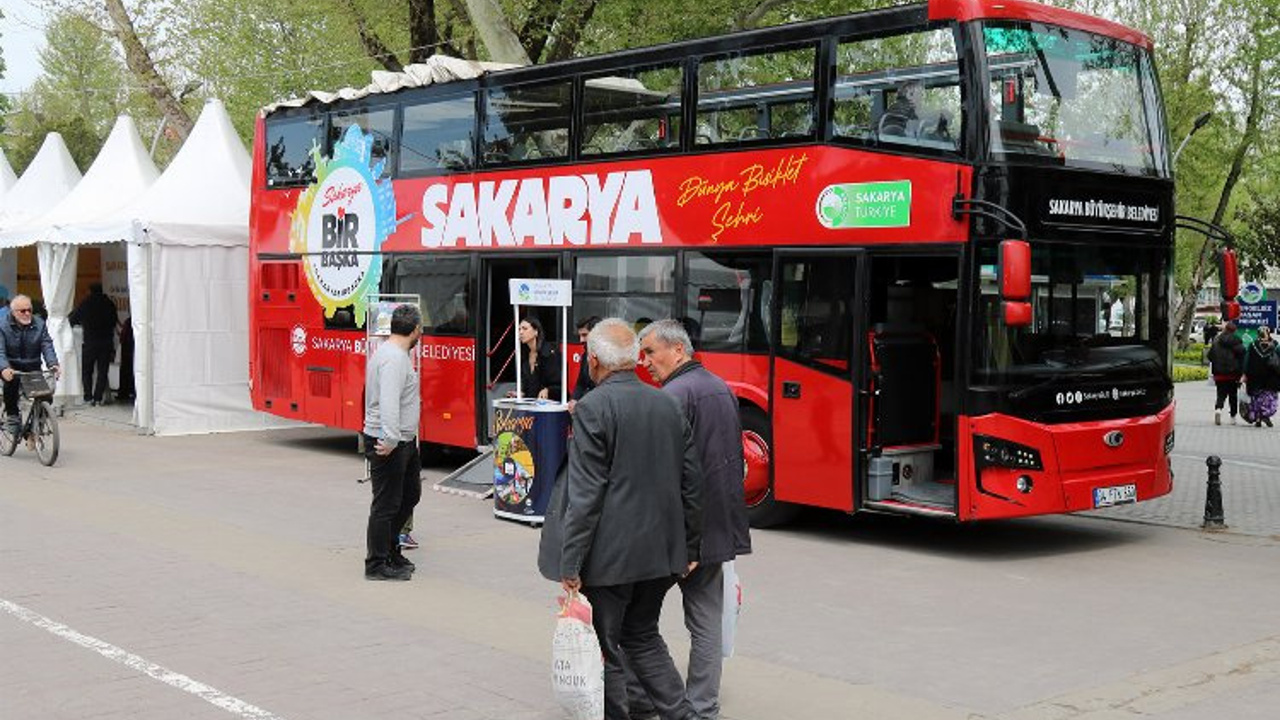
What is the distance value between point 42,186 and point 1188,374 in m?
30.9

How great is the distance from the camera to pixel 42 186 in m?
25.2

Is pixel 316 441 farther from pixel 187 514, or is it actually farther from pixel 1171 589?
pixel 1171 589

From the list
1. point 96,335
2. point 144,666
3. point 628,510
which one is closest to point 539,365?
point 144,666

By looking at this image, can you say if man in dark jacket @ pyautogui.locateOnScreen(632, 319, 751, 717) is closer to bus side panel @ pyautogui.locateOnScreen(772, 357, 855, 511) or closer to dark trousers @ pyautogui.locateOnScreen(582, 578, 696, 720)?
dark trousers @ pyautogui.locateOnScreen(582, 578, 696, 720)

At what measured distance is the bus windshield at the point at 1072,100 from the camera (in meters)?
10.8

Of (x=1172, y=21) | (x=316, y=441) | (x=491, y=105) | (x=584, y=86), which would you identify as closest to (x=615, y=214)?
(x=584, y=86)

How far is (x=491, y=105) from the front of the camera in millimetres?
15031

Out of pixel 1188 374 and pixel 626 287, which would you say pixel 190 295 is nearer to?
pixel 626 287

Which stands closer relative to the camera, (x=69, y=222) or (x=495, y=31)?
(x=495, y=31)

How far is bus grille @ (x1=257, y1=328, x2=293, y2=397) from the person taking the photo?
59.8 feet

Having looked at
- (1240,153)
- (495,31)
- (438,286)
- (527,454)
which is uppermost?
(1240,153)

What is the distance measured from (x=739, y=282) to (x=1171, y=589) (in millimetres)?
4234

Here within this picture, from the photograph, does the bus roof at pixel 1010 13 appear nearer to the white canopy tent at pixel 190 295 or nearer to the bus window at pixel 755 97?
the bus window at pixel 755 97

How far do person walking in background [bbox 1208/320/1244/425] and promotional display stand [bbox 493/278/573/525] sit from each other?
15072mm
